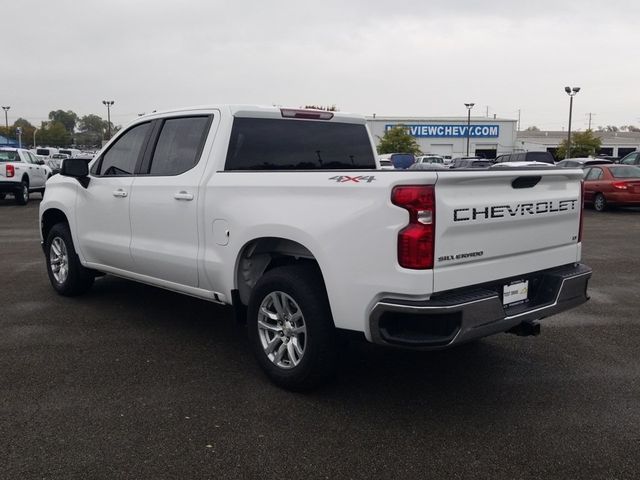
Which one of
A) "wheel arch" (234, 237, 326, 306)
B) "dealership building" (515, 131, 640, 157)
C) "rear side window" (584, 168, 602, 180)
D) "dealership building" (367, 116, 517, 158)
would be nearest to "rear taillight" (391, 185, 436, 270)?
"wheel arch" (234, 237, 326, 306)

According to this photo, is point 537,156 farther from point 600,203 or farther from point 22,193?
point 22,193

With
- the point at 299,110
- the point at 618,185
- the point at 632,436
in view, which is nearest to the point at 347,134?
the point at 299,110

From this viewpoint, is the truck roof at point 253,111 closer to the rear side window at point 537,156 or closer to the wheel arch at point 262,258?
the wheel arch at point 262,258

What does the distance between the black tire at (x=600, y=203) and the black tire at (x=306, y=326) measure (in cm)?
1677

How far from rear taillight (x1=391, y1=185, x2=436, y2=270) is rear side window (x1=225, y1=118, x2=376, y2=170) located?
77.8 inches

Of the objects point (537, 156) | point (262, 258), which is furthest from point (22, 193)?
point (537, 156)

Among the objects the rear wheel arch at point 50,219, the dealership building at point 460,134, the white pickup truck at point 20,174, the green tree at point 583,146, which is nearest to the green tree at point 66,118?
the dealership building at point 460,134

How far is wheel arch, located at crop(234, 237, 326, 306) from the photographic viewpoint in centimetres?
457

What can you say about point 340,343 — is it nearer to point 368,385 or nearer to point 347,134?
point 368,385

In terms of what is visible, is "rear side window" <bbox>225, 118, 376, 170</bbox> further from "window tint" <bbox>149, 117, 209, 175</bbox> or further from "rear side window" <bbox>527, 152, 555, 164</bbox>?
"rear side window" <bbox>527, 152, 555, 164</bbox>

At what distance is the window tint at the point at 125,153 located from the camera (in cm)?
613

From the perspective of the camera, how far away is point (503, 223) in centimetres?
412

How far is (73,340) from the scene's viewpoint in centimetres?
573

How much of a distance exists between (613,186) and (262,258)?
16421 millimetres
